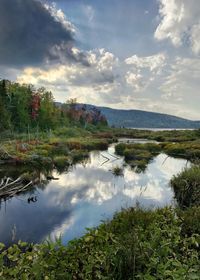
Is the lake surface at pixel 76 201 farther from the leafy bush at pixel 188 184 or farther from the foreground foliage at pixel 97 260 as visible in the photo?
the foreground foliage at pixel 97 260

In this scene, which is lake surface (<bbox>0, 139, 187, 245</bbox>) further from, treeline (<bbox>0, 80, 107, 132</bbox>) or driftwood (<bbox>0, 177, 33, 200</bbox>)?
treeline (<bbox>0, 80, 107, 132</bbox>)

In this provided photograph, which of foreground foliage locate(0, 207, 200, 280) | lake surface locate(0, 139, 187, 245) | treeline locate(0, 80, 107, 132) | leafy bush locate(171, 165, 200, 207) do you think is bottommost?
lake surface locate(0, 139, 187, 245)

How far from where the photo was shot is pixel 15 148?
37188mm

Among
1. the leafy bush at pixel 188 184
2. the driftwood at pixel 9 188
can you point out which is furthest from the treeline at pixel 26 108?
the leafy bush at pixel 188 184

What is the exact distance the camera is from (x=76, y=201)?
17.3 meters

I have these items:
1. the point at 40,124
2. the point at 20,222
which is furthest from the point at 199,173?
the point at 40,124

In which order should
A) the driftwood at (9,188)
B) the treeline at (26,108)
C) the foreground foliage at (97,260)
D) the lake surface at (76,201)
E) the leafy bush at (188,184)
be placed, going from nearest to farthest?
the foreground foliage at (97,260) → the driftwood at (9,188) → the lake surface at (76,201) → the leafy bush at (188,184) → the treeline at (26,108)

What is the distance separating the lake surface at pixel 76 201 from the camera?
41.7ft

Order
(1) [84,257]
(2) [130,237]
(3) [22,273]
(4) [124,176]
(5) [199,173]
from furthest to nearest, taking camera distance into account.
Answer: (4) [124,176]
(5) [199,173]
(2) [130,237]
(1) [84,257]
(3) [22,273]

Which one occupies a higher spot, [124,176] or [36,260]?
[36,260]

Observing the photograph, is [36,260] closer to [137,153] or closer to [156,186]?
[156,186]

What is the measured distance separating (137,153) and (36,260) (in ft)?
114

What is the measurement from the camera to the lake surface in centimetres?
1272

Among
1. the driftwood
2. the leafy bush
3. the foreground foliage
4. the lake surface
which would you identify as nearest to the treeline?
the lake surface
